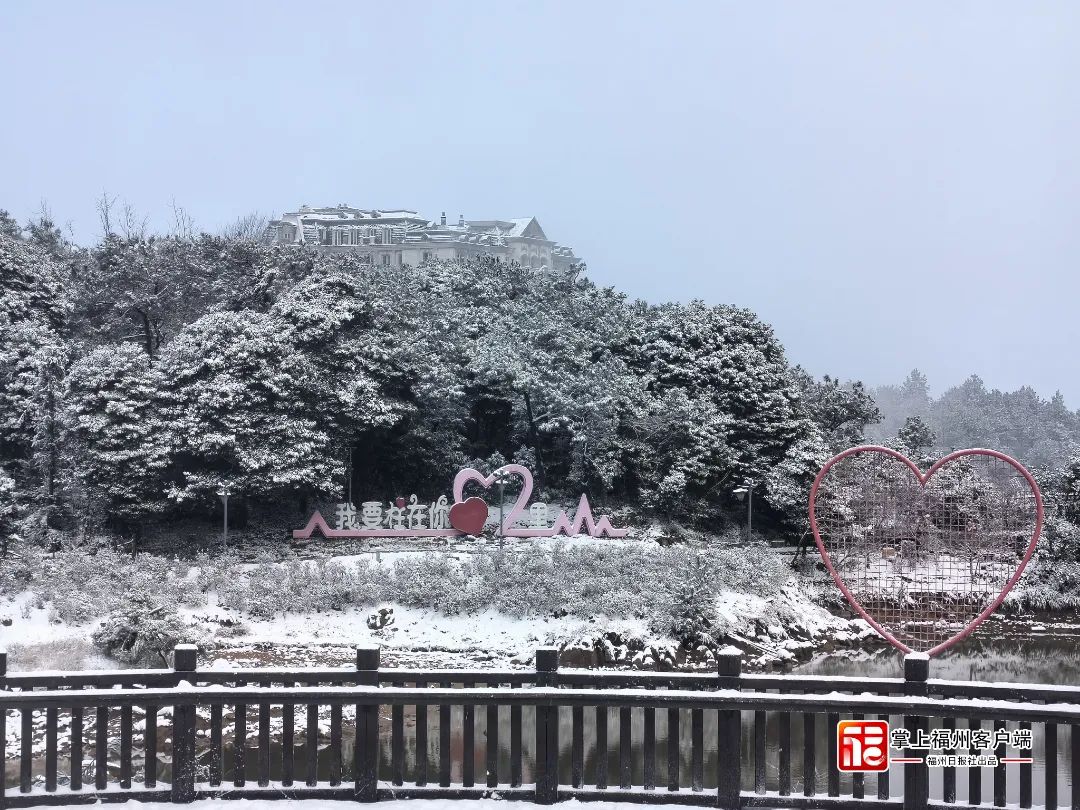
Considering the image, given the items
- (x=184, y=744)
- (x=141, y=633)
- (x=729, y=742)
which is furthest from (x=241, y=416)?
(x=729, y=742)

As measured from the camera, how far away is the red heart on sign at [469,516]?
801 inches

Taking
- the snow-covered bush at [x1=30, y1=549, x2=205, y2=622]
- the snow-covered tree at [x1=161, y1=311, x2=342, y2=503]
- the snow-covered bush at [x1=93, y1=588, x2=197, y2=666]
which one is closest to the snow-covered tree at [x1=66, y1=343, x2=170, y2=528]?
the snow-covered tree at [x1=161, y1=311, x2=342, y2=503]

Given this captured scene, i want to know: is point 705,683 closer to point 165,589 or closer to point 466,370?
point 165,589

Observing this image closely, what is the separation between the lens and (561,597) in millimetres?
16266

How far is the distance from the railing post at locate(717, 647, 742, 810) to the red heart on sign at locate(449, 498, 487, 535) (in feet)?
48.9

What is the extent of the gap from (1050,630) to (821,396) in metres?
10.5

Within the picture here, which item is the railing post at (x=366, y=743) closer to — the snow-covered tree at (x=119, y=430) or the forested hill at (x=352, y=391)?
the forested hill at (x=352, y=391)

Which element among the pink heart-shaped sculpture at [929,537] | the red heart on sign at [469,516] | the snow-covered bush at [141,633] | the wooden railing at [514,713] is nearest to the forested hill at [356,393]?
the red heart on sign at [469,516]

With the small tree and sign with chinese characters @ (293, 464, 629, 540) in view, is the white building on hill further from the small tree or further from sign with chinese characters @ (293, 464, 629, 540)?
sign with chinese characters @ (293, 464, 629, 540)

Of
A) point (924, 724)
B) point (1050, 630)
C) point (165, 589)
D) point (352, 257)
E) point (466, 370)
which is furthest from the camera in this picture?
point (352, 257)

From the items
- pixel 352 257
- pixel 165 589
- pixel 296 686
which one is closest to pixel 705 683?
pixel 296 686

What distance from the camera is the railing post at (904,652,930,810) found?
543 centimetres

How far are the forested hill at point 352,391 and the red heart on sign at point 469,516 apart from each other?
9.15ft

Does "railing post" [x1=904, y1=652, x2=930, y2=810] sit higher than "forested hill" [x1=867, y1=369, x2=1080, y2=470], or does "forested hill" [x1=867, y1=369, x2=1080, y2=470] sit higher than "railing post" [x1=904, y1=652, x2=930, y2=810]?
"forested hill" [x1=867, y1=369, x2=1080, y2=470]
